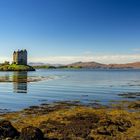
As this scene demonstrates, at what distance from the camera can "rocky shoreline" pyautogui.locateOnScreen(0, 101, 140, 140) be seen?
786 inches

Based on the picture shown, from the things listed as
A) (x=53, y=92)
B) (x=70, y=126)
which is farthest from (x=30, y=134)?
(x=53, y=92)

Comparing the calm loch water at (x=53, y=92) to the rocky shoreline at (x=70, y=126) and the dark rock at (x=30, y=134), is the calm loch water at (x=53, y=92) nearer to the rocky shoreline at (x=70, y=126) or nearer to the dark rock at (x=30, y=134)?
the rocky shoreline at (x=70, y=126)

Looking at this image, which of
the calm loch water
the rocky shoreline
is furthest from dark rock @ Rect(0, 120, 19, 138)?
the calm loch water

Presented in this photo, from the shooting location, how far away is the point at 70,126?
2411 cm

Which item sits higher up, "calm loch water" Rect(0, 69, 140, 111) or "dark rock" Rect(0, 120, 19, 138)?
"dark rock" Rect(0, 120, 19, 138)

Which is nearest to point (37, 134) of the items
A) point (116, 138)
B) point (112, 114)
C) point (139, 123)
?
point (116, 138)

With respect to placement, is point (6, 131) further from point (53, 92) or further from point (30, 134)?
point (53, 92)

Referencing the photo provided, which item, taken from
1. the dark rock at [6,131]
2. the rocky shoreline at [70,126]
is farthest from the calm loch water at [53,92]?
the dark rock at [6,131]

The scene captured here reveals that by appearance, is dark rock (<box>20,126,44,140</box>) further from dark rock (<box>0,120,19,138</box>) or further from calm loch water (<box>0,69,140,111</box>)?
calm loch water (<box>0,69,140,111</box>)

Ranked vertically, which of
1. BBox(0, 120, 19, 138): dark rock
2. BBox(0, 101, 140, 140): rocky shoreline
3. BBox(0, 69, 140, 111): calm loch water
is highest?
BBox(0, 120, 19, 138): dark rock

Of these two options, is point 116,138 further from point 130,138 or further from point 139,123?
point 139,123

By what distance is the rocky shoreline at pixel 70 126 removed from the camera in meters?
20.0

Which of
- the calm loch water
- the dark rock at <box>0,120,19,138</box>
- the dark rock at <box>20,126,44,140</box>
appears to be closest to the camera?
the dark rock at <box>20,126,44,140</box>

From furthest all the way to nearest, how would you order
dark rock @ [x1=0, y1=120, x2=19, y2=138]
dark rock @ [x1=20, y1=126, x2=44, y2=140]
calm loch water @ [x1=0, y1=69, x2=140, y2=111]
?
calm loch water @ [x1=0, y1=69, x2=140, y2=111] < dark rock @ [x1=0, y1=120, x2=19, y2=138] < dark rock @ [x1=20, y1=126, x2=44, y2=140]
